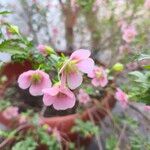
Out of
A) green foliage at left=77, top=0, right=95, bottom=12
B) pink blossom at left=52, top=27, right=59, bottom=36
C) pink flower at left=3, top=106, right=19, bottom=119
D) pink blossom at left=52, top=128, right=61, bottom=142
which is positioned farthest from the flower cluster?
pink blossom at left=52, top=27, right=59, bottom=36

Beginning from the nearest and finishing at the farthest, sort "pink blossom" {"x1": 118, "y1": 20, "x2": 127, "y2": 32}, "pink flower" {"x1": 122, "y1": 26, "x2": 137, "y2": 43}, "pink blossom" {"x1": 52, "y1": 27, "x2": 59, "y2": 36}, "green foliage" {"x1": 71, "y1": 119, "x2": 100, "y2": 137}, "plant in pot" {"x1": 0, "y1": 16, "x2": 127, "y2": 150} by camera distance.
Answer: "plant in pot" {"x1": 0, "y1": 16, "x2": 127, "y2": 150} < "green foliage" {"x1": 71, "y1": 119, "x2": 100, "y2": 137} < "pink flower" {"x1": 122, "y1": 26, "x2": 137, "y2": 43} < "pink blossom" {"x1": 118, "y1": 20, "x2": 127, "y2": 32} < "pink blossom" {"x1": 52, "y1": 27, "x2": 59, "y2": 36}

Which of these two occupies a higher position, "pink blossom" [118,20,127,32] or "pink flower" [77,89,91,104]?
"pink blossom" [118,20,127,32]

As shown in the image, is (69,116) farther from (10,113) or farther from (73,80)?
(73,80)

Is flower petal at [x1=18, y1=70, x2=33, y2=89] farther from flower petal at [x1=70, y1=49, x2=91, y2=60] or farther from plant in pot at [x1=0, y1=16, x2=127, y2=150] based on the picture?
plant in pot at [x1=0, y1=16, x2=127, y2=150]

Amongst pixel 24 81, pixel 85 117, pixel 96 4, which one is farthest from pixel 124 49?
pixel 24 81

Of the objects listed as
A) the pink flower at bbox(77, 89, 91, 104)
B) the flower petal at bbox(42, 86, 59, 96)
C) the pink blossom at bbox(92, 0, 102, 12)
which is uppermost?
the flower petal at bbox(42, 86, 59, 96)

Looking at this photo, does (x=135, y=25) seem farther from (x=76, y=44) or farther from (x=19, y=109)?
(x=19, y=109)
